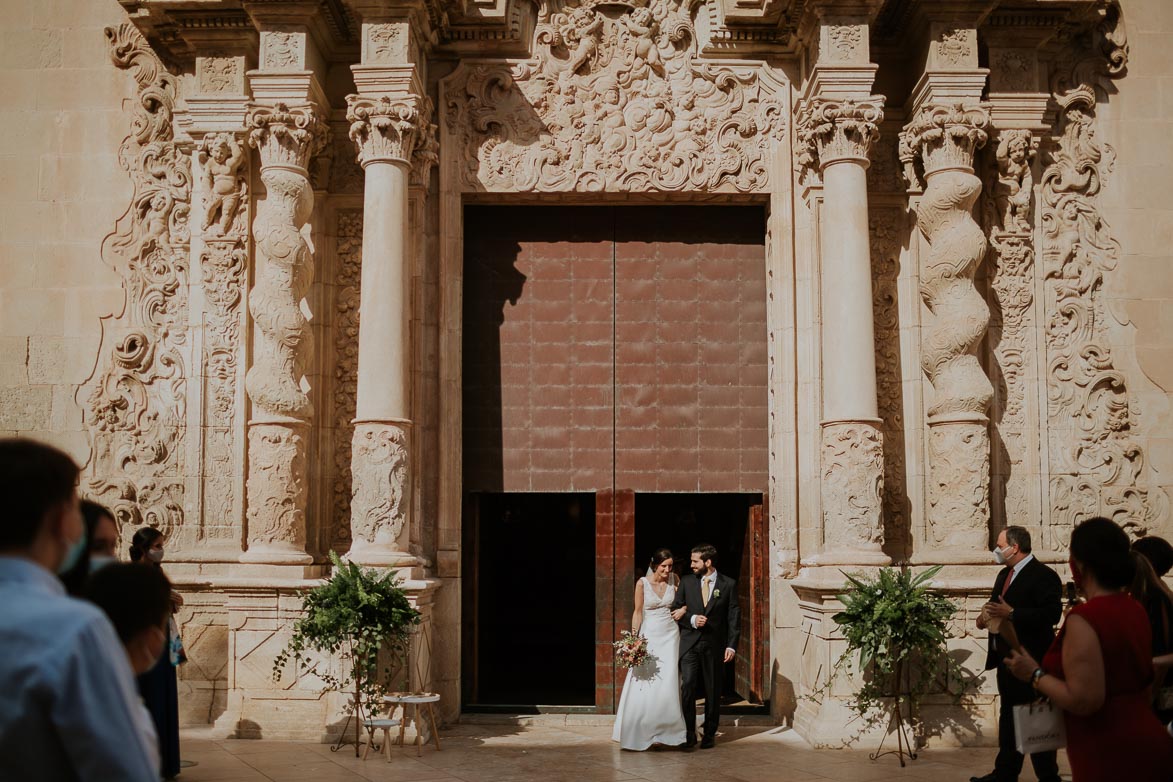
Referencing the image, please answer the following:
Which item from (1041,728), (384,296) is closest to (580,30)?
(384,296)

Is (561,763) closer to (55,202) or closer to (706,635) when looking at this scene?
(706,635)

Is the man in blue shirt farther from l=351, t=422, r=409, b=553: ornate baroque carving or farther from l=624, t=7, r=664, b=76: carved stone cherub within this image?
l=624, t=7, r=664, b=76: carved stone cherub

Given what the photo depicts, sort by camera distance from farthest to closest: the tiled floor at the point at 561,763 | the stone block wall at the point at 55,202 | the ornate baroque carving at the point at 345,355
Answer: the stone block wall at the point at 55,202 → the ornate baroque carving at the point at 345,355 → the tiled floor at the point at 561,763

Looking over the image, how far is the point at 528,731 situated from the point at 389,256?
16.9 ft

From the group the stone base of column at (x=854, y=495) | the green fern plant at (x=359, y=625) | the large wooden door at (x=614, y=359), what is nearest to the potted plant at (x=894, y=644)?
the stone base of column at (x=854, y=495)

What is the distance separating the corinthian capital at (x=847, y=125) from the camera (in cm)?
1158

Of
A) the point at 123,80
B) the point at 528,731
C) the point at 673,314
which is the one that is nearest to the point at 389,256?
the point at 673,314

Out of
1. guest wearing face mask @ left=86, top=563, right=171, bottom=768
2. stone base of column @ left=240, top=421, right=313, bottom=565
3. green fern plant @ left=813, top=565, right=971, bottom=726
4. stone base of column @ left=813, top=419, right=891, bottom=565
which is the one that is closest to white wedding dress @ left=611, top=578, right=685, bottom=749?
green fern plant @ left=813, top=565, right=971, bottom=726

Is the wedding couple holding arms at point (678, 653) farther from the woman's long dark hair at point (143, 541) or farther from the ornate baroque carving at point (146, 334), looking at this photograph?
the ornate baroque carving at point (146, 334)

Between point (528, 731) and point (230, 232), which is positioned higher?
point (230, 232)

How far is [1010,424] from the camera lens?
12.3 meters

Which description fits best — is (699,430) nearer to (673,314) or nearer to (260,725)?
(673,314)

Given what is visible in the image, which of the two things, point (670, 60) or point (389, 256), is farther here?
point (670, 60)

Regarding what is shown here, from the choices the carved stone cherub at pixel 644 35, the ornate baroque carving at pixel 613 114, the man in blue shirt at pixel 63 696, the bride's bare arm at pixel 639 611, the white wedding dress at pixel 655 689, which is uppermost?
the carved stone cherub at pixel 644 35
